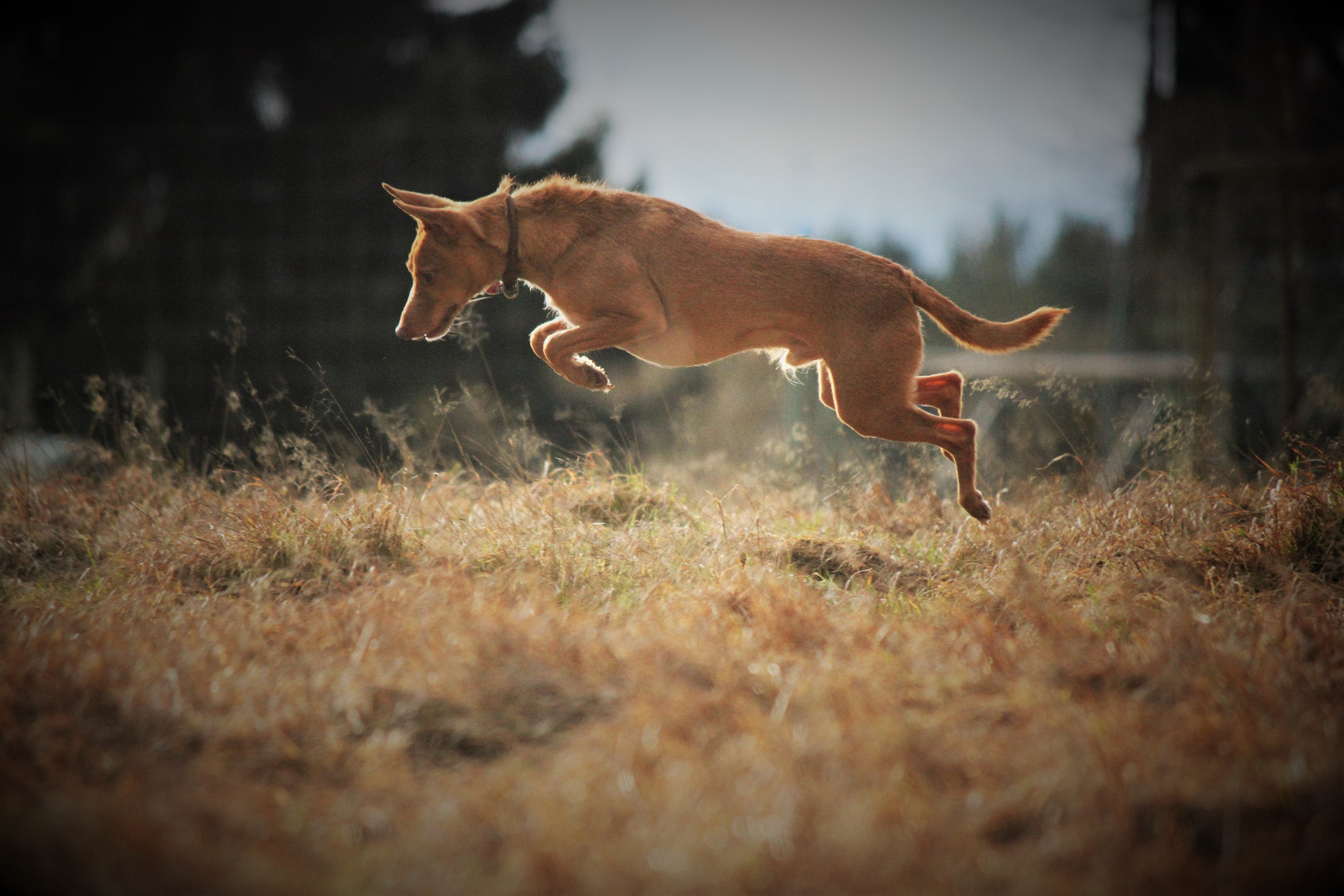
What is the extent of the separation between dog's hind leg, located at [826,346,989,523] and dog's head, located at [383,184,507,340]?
1785mm

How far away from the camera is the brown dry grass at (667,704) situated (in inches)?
60.1

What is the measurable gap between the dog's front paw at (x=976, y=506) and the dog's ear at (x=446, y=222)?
8.71 ft

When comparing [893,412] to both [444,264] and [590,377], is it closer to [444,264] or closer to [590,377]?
[590,377]

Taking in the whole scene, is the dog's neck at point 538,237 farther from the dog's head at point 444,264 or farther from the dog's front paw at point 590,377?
the dog's front paw at point 590,377

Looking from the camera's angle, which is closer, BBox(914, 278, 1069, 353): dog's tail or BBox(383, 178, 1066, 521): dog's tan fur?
BBox(383, 178, 1066, 521): dog's tan fur

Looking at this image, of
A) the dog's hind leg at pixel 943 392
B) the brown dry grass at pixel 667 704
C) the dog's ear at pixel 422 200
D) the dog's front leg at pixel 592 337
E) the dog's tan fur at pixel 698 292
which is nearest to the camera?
the brown dry grass at pixel 667 704

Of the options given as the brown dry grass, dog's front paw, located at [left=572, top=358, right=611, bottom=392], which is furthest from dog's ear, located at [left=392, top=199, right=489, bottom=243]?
the brown dry grass

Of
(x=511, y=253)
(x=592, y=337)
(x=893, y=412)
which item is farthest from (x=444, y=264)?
(x=893, y=412)

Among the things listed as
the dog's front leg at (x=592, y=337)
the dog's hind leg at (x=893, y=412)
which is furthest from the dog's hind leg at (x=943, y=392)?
the dog's front leg at (x=592, y=337)

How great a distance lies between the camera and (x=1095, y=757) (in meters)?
1.82

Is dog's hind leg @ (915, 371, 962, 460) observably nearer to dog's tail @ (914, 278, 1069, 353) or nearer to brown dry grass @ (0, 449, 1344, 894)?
dog's tail @ (914, 278, 1069, 353)

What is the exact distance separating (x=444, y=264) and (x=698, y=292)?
4.09ft

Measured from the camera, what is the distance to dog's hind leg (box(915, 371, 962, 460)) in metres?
4.33

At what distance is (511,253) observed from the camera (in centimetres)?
391
